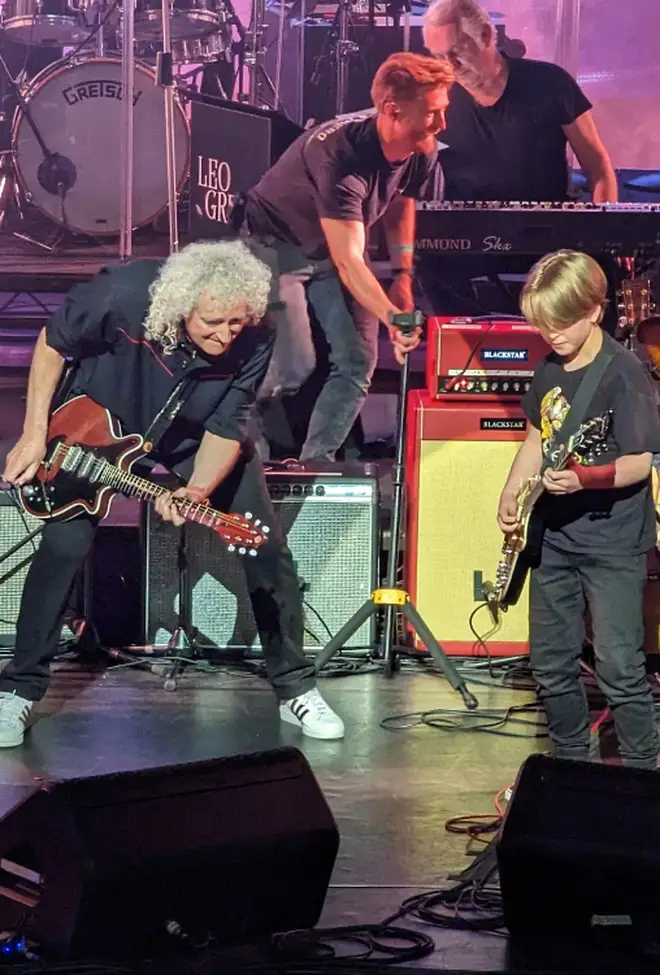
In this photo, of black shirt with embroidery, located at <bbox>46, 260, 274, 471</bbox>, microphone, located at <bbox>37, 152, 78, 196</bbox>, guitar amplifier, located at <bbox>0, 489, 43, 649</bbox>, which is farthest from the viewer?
microphone, located at <bbox>37, 152, 78, 196</bbox>

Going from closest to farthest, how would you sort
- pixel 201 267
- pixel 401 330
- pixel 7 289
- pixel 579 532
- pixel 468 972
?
pixel 468 972
pixel 579 532
pixel 201 267
pixel 401 330
pixel 7 289

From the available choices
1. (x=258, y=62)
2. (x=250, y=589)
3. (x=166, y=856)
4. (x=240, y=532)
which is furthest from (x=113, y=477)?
(x=258, y=62)

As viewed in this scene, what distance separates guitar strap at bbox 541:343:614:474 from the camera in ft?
11.8

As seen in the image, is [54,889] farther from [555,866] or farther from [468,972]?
[555,866]

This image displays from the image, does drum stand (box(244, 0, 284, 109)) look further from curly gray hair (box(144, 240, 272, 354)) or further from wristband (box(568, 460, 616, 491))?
wristband (box(568, 460, 616, 491))

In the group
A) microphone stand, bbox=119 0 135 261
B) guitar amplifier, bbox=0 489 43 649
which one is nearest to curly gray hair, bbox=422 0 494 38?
microphone stand, bbox=119 0 135 261

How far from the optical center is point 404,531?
5.43 metres

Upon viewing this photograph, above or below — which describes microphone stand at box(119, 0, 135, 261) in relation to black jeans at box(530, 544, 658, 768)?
above

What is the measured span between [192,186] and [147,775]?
3.68 m

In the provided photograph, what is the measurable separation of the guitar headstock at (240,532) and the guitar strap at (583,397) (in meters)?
1.02

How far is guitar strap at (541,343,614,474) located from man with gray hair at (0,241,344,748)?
1.05 metres

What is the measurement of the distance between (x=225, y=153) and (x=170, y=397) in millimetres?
1890

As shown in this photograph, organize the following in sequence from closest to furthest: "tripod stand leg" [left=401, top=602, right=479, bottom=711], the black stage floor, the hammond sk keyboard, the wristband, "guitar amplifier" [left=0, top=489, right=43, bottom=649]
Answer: the black stage floor → the wristband → "tripod stand leg" [left=401, top=602, right=479, bottom=711] → "guitar amplifier" [left=0, top=489, right=43, bottom=649] → the hammond sk keyboard

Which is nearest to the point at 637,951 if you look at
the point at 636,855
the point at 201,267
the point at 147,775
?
the point at 636,855
